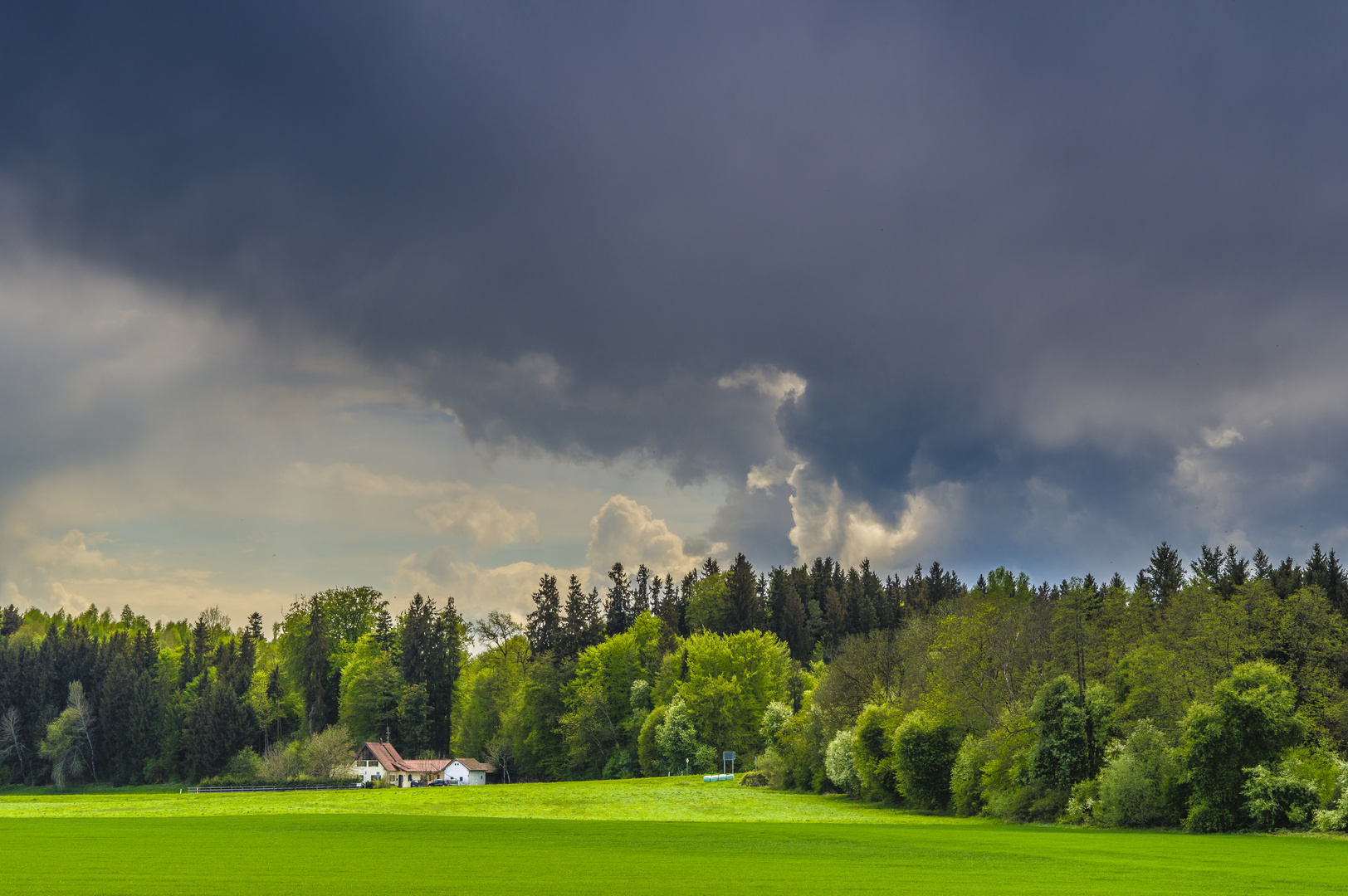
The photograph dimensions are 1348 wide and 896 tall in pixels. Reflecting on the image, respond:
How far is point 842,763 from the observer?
71.8 meters

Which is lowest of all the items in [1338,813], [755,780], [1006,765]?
[755,780]

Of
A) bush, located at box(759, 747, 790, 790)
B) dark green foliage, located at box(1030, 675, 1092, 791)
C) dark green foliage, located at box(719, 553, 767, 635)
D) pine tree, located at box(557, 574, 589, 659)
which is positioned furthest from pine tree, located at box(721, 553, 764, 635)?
dark green foliage, located at box(1030, 675, 1092, 791)

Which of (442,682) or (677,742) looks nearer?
(677,742)

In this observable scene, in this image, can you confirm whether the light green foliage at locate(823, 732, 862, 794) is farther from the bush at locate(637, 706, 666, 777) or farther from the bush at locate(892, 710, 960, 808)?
the bush at locate(637, 706, 666, 777)

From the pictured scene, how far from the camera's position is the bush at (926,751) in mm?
61281

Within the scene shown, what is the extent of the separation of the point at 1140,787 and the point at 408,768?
10014cm

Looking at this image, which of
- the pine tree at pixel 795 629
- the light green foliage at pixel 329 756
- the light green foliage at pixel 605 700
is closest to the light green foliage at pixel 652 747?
the light green foliage at pixel 605 700

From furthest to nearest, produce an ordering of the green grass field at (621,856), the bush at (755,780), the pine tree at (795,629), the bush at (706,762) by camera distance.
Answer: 1. the pine tree at (795,629)
2. the bush at (706,762)
3. the bush at (755,780)
4. the green grass field at (621,856)

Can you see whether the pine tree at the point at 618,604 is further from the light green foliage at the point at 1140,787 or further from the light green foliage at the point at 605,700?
the light green foliage at the point at 1140,787

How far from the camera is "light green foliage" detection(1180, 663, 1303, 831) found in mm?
40594

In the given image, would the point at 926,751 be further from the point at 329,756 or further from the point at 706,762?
the point at 329,756

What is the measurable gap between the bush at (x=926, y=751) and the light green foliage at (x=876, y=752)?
3551mm

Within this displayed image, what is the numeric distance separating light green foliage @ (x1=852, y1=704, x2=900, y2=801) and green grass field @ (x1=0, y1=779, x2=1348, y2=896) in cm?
898

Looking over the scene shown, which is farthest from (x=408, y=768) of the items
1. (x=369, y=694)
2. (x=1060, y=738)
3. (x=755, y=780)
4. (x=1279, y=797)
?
(x=1279, y=797)
